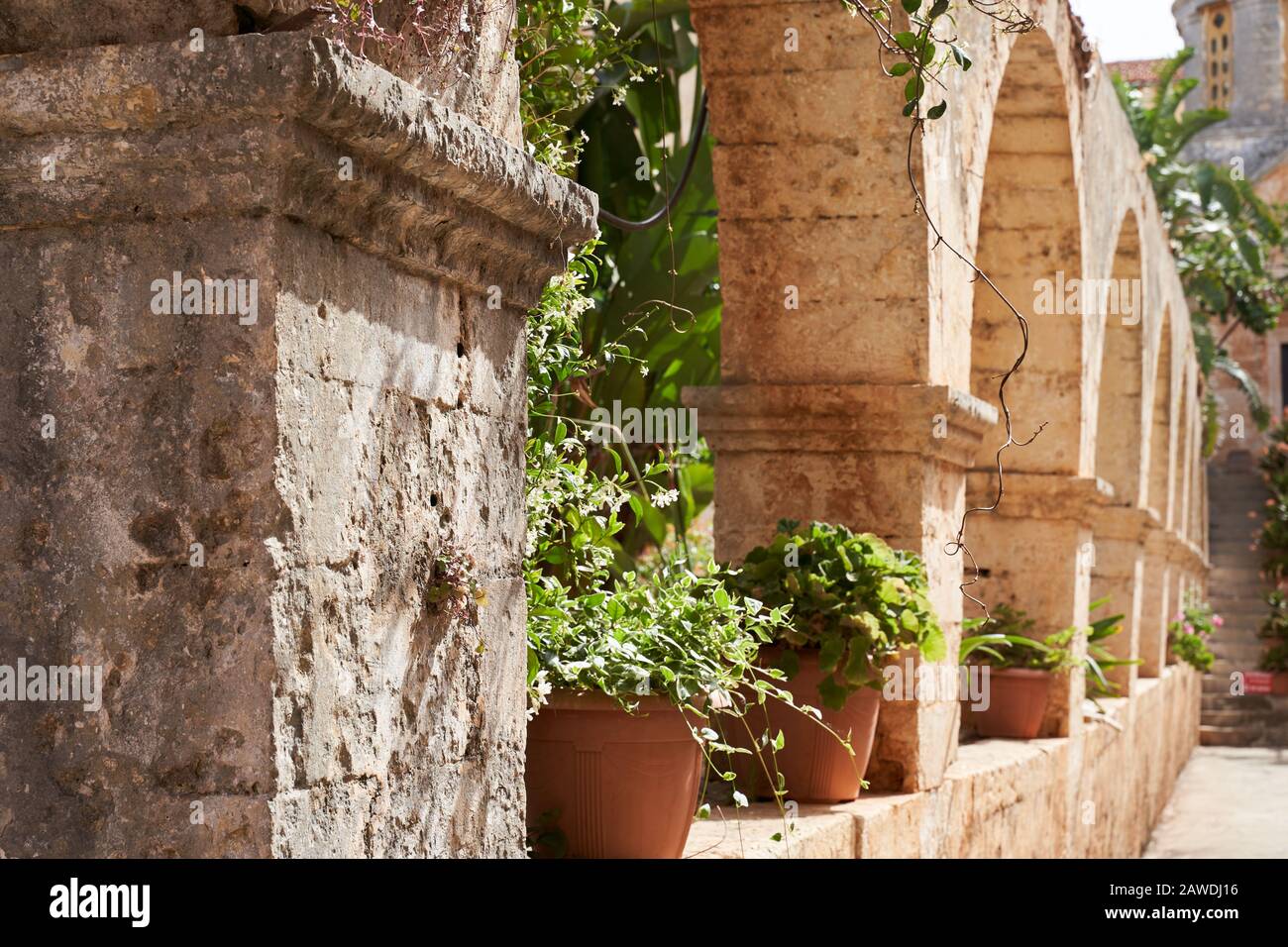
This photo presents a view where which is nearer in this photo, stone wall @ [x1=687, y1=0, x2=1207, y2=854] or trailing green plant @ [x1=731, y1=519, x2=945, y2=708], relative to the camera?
trailing green plant @ [x1=731, y1=519, x2=945, y2=708]

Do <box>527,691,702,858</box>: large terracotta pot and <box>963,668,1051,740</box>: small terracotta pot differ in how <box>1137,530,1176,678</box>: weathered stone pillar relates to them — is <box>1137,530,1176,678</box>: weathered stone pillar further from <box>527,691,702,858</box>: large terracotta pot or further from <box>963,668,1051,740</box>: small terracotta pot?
<box>527,691,702,858</box>: large terracotta pot

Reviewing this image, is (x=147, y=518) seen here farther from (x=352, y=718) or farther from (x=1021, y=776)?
(x=1021, y=776)

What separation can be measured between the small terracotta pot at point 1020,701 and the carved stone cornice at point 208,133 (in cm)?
571

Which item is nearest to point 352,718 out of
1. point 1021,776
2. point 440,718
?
point 440,718

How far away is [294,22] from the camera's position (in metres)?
1.88

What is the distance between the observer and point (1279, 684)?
18.7 meters

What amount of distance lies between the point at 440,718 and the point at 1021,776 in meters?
4.39

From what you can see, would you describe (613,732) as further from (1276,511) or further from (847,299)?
(1276,511)

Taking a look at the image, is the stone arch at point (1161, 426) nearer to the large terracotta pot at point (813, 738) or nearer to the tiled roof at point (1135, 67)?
the large terracotta pot at point (813, 738)

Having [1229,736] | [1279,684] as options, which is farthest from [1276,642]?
[1229,736]

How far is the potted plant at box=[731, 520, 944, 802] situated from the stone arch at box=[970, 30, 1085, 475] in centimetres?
259

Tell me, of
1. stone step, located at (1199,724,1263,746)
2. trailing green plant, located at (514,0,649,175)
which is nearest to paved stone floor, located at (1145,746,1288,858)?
stone step, located at (1199,724,1263,746)

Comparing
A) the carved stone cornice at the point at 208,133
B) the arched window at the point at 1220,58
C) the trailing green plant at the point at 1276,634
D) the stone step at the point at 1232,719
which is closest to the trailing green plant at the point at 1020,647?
the carved stone cornice at the point at 208,133

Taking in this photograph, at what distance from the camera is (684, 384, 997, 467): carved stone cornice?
4.60m
